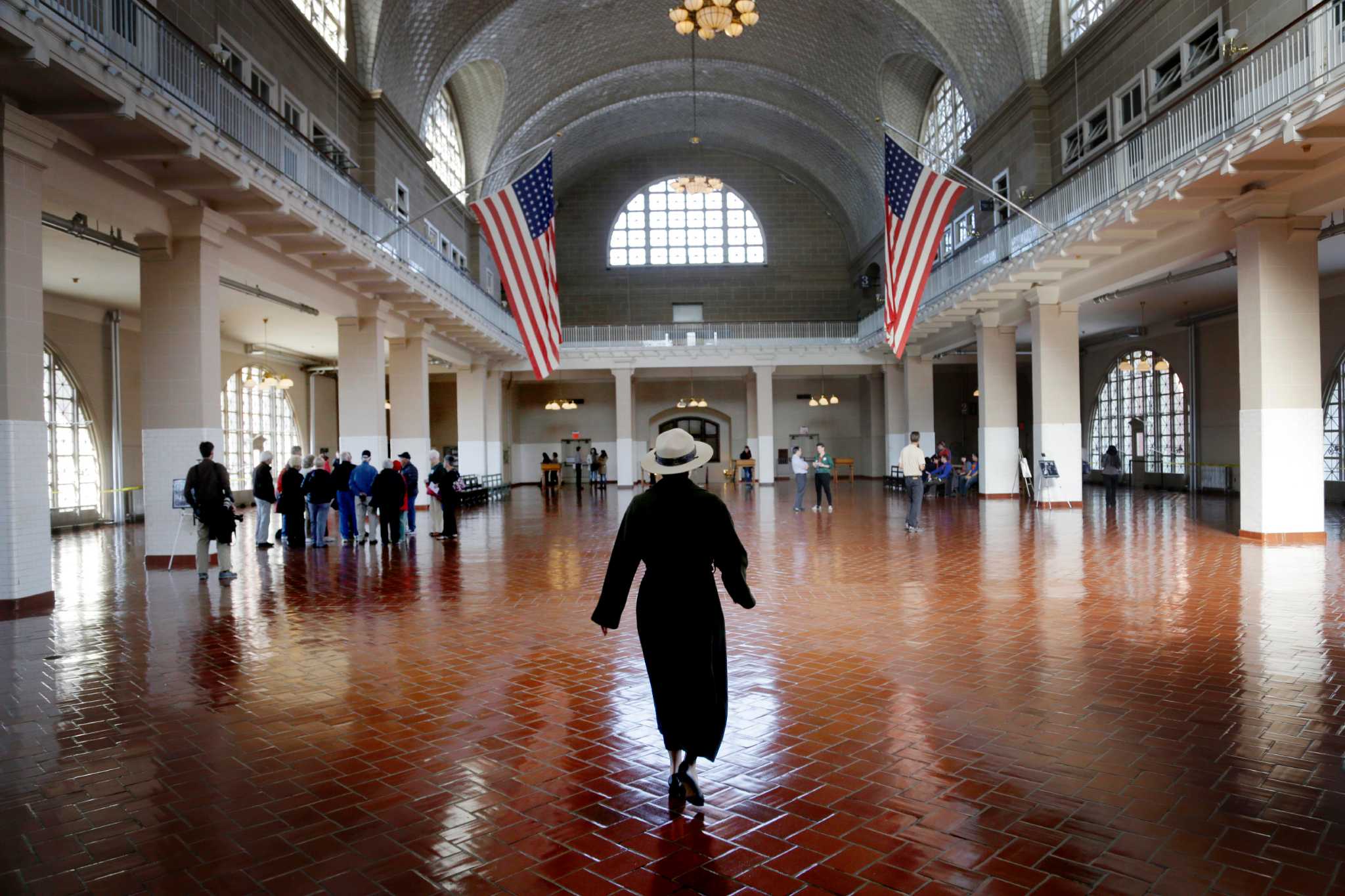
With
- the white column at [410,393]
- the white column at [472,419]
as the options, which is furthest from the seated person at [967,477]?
the white column at [472,419]

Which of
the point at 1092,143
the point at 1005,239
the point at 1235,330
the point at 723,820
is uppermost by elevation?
the point at 1092,143

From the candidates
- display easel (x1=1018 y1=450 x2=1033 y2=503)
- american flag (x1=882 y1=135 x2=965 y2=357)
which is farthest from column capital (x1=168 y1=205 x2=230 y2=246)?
display easel (x1=1018 y1=450 x2=1033 y2=503)

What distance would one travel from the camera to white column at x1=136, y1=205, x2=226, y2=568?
34.8 feet

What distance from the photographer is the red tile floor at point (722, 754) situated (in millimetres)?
2936

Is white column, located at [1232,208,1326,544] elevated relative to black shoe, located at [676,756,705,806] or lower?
elevated

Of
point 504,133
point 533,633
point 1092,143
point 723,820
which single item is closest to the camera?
point 723,820

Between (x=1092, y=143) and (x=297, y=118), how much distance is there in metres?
15.7

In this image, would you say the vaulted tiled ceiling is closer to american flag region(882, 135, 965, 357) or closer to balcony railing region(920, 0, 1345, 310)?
balcony railing region(920, 0, 1345, 310)

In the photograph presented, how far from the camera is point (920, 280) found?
14.7 meters

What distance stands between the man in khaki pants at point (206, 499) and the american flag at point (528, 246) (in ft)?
17.1

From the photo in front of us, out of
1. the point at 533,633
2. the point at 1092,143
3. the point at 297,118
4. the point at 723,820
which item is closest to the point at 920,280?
the point at 1092,143

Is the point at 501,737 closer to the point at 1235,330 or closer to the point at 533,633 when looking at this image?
the point at 533,633

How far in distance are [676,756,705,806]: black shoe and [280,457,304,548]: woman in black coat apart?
35.2ft

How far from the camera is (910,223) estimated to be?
46.9 ft
